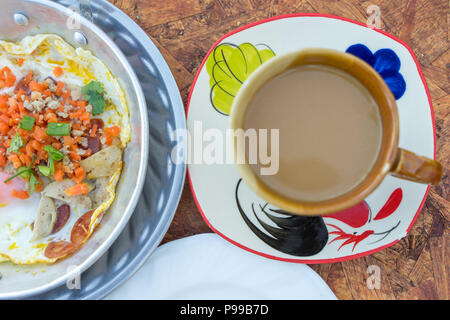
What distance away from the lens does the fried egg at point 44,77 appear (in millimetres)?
874

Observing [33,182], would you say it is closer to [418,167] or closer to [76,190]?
[76,190]

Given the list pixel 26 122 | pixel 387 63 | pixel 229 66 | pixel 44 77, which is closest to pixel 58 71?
pixel 44 77

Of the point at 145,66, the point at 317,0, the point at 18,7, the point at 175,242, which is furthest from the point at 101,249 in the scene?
the point at 317,0

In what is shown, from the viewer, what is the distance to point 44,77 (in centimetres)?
92

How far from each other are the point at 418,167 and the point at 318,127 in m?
0.18

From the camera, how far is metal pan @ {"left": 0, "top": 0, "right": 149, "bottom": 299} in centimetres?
80

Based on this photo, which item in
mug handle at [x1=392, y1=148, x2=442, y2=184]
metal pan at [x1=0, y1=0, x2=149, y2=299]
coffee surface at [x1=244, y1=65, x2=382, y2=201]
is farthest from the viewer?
metal pan at [x1=0, y1=0, x2=149, y2=299]

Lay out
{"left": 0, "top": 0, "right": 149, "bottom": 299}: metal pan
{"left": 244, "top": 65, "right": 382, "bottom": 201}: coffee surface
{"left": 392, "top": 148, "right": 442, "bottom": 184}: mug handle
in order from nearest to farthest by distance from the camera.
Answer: {"left": 392, "top": 148, "right": 442, "bottom": 184}: mug handle < {"left": 244, "top": 65, "right": 382, "bottom": 201}: coffee surface < {"left": 0, "top": 0, "right": 149, "bottom": 299}: metal pan

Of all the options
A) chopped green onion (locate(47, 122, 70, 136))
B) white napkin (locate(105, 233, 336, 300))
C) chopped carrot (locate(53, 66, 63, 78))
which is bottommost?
white napkin (locate(105, 233, 336, 300))

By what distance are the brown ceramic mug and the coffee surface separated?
0.02m

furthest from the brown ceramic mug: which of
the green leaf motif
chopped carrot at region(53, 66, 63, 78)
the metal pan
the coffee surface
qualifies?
chopped carrot at region(53, 66, 63, 78)

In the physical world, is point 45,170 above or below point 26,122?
below

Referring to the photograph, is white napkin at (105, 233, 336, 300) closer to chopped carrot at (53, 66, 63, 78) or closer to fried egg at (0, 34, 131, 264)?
fried egg at (0, 34, 131, 264)

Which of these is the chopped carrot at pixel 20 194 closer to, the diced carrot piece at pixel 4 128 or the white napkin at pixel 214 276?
the diced carrot piece at pixel 4 128
